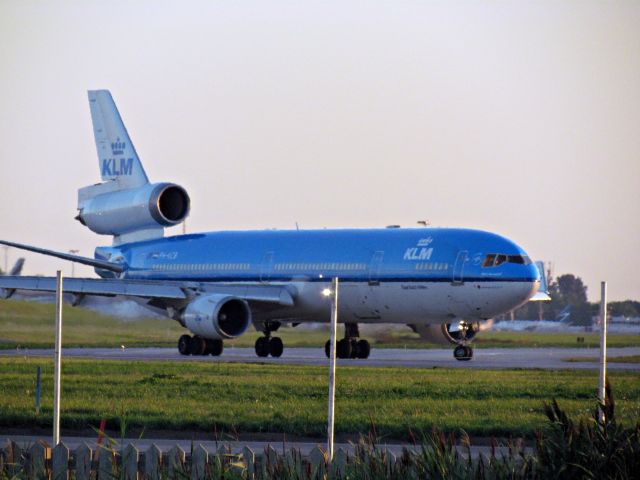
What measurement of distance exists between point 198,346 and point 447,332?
8.17 meters

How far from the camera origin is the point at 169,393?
89.2ft

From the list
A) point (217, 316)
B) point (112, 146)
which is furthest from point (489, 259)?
point (112, 146)

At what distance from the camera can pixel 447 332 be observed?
4512cm

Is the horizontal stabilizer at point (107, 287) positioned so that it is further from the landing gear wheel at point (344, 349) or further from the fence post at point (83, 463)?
the fence post at point (83, 463)

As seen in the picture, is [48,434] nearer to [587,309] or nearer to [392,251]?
[392,251]

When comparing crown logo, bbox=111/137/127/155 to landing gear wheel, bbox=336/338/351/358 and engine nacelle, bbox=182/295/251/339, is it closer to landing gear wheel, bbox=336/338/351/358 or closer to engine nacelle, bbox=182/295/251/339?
engine nacelle, bbox=182/295/251/339

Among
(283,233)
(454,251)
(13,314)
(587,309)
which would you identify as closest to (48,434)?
(454,251)

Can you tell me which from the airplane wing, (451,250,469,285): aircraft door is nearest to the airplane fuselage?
→ (451,250,469,285): aircraft door

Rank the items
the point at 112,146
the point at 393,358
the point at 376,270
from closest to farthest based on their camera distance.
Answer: the point at 376,270 < the point at 393,358 < the point at 112,146

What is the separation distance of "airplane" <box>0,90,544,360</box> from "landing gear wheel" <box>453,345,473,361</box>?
31 millimetres

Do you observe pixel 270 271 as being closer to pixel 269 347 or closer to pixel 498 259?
pixel 269 347

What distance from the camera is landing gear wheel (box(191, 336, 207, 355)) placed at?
1752 inches

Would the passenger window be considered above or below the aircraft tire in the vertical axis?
above

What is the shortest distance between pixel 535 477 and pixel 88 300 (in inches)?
1619
